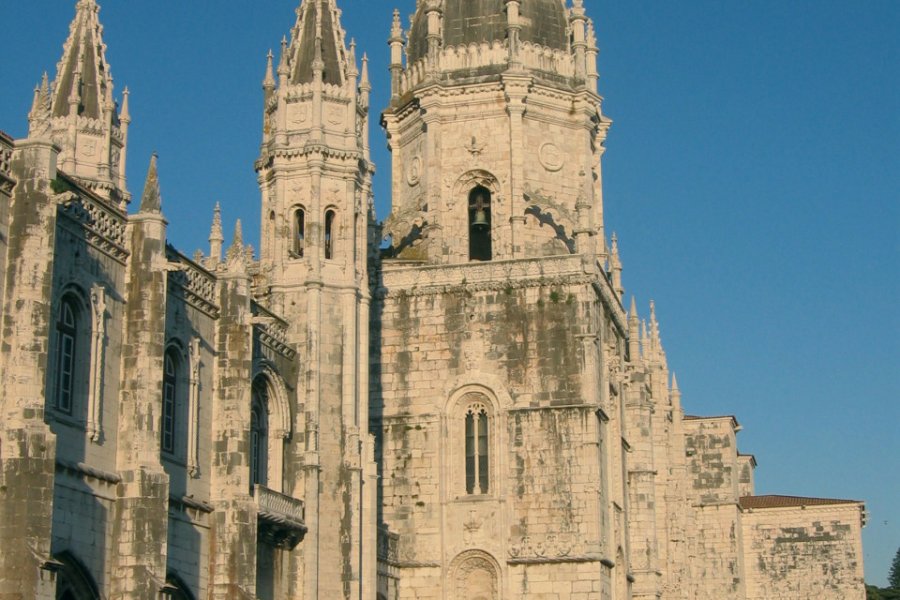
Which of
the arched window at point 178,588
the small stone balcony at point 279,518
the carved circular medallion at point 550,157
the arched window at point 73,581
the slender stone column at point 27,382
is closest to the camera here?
the slender stone column at point 27,382

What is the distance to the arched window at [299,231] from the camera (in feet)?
130

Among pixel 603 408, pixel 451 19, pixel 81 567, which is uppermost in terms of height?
pixel 451 19

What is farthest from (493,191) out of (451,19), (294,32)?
(294,32)

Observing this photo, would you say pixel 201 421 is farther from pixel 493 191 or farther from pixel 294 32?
pixel 493 191

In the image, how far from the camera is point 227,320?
3462 cm

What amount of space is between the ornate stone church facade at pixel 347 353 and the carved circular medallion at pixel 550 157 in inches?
2.3

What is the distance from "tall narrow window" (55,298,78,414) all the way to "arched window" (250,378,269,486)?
8.32 m

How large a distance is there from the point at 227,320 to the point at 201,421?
8.38 ft

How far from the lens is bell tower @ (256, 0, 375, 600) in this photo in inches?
1471

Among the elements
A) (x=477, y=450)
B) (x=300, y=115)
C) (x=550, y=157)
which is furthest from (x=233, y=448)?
(x=550, y=157)

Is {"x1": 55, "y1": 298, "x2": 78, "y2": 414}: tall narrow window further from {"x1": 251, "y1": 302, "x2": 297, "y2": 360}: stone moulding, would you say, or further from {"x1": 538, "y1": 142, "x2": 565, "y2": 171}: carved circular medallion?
{"x1": 538, "y1": 142, "x2": 565, "y2": 171}: carved circular medallion

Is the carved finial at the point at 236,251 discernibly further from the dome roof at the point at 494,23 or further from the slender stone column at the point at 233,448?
the dome roof at the point at 494,23

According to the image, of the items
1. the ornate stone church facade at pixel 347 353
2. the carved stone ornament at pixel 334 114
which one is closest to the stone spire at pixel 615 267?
the ornate stone church facade at pixel 347 353

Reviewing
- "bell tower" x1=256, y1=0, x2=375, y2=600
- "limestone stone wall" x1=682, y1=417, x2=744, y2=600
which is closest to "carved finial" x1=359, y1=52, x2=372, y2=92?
"bell tower" x1=256, y1=0, x2=375, y2=600
